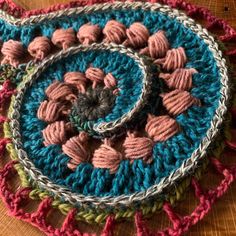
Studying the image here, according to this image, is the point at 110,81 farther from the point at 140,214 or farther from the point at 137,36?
the point at 140,214

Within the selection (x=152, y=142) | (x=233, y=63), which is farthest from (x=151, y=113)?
(x=233, y=63)

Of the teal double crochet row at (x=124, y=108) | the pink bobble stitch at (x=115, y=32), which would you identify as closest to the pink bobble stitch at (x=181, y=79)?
the teal double crochet row at (x=124, y=108)

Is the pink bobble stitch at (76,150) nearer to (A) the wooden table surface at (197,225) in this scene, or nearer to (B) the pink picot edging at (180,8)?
(A) the wooden table surface at (197,225)

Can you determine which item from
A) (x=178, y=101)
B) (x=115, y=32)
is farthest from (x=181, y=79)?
(x=115, y=32)

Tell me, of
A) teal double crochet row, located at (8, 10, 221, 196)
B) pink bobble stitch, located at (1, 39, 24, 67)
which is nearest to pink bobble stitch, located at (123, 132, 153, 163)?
teal double crochet row, located at (8, 10, 221, 196)

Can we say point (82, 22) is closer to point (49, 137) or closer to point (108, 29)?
point (108, 29)

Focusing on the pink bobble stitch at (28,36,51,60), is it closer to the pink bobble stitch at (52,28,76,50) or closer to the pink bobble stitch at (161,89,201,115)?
the pink bobble stitch at (52,28,76,50)

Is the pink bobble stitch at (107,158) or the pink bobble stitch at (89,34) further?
the pink bobble stitch at (89,34)
